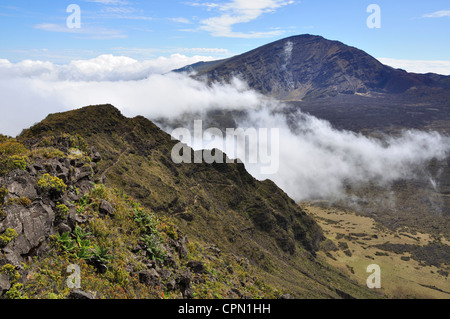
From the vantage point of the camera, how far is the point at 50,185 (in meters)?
12.3

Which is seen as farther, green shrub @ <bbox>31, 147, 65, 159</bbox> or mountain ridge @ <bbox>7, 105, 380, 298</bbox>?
mountain ridge @ <bbox>7, 105, 380, 298</bbox>

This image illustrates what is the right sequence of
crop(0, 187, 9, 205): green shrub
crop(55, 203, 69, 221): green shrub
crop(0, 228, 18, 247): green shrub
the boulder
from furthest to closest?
the boulder < crop(55, 203, 69, 221): green shrub < crop(0, 187, 9, 205): green shrub < crop(0, 228, 18, 247): green shrub

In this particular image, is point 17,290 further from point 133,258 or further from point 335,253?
point 335,253

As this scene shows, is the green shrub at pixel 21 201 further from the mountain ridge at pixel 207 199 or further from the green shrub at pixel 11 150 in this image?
the mountain ridge at pixel 207 199

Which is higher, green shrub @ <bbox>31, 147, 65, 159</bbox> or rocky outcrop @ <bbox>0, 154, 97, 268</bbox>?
green shrub @ <bbox>31, 147, 65, 159</bbox>

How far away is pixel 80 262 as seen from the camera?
11258 millimetres

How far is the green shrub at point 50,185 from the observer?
12.1 metres

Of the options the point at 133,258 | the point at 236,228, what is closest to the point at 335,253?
the point at 236,228

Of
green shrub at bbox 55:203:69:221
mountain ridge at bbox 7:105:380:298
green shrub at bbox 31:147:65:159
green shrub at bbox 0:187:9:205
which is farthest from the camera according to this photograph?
mountain ridge at bbox 7:105:380:298

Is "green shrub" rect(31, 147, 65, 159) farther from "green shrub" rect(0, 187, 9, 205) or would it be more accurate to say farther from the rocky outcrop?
"green shrub" rect(0, 187, 9, 205)

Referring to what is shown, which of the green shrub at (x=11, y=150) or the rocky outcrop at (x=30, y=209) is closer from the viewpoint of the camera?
the rocky outcrop at (x=30, y=209)

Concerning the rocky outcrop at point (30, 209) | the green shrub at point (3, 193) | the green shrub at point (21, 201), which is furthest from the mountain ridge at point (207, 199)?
the green shrub at point (3, 193)

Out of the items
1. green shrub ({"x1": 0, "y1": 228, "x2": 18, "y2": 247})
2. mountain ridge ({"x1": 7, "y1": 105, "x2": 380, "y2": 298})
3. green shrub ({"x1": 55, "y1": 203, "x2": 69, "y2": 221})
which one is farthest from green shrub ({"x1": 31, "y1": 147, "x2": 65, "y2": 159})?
mountain ridge ({"x1": 7, "y1": 105, "x2": 380, "y2": 298})

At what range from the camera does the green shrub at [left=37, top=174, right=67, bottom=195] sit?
39.8ft
